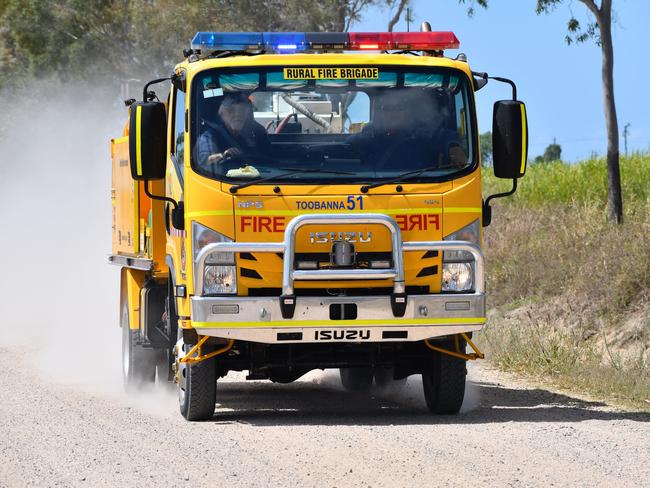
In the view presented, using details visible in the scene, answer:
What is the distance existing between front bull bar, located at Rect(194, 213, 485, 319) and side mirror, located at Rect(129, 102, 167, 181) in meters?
0.90

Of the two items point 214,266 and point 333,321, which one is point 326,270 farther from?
point 214,266

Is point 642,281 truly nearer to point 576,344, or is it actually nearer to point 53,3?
point 576,344

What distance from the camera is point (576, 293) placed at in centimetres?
1850

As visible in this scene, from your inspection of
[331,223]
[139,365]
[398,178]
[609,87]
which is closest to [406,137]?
[398,178]

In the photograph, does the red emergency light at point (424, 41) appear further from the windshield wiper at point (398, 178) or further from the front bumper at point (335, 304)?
the front bumper at point (335, 304)

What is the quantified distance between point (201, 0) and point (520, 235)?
2924cm

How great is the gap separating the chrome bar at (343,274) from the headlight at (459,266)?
471mm

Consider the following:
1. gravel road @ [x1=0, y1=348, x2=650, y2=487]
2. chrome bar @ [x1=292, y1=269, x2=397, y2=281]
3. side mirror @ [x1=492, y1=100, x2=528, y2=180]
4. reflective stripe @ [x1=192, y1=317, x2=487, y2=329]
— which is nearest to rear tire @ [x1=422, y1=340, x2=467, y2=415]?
gravel road @ [x1=0, y1=348, x2=650, y2=487]

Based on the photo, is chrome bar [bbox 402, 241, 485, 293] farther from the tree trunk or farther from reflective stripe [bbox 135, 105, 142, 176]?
the tree trunk

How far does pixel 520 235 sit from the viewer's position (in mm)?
22953

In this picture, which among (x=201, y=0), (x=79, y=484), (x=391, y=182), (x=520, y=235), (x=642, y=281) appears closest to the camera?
(x=79, y=484)

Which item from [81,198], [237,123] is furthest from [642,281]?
[81,198]

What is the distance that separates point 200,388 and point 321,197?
6.04 ft

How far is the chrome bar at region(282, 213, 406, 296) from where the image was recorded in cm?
1048
